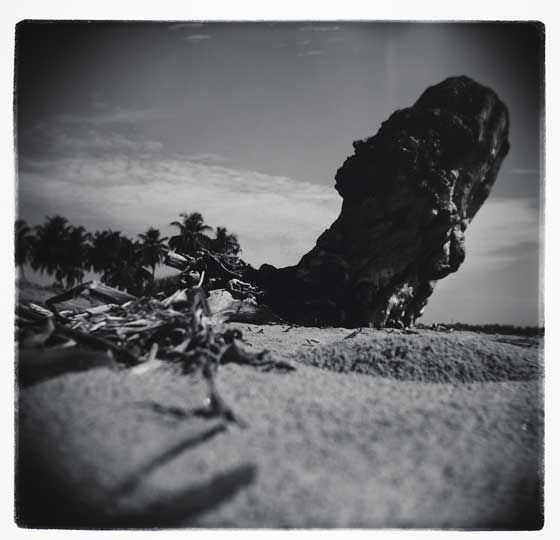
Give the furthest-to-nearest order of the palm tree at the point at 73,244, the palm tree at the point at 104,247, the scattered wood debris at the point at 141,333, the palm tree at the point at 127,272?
the palm tree at the point at 127,272, the palm tree at the point at 104,247, the palm tree at the point at 73,244, the scattered wood debris at the point at 141,333

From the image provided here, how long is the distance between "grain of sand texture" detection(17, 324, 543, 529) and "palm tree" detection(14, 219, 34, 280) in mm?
2139

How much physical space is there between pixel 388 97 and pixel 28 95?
695cm

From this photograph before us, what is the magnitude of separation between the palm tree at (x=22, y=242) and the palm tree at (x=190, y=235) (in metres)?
3.45

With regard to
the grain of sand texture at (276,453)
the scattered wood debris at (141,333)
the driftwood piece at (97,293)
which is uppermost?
the driftwood piece at (97,293)

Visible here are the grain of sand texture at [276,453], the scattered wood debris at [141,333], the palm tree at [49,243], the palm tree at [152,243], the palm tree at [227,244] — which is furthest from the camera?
the palm tree at [227,244]

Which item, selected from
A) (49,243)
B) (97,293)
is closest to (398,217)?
(97,293)

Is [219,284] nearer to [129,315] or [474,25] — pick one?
[129,315]

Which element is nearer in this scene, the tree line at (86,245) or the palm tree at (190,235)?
the tree line at (86,245)

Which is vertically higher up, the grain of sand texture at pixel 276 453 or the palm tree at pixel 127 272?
the palm tree at pixel 127 272

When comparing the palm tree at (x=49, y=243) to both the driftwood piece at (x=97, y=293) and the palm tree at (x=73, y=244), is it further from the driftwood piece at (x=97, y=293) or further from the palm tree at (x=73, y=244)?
the driftwood piece at (x=97, y=293)

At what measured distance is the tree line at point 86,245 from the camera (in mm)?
6932

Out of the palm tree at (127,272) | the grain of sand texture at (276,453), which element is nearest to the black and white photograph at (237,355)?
the grain of sand texture at (276,453)

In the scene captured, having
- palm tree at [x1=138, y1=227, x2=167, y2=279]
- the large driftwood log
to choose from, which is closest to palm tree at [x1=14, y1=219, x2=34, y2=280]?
palm tree at [x1=138, y1=227, x2=167, y2=279]

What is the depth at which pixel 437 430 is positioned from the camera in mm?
5617
